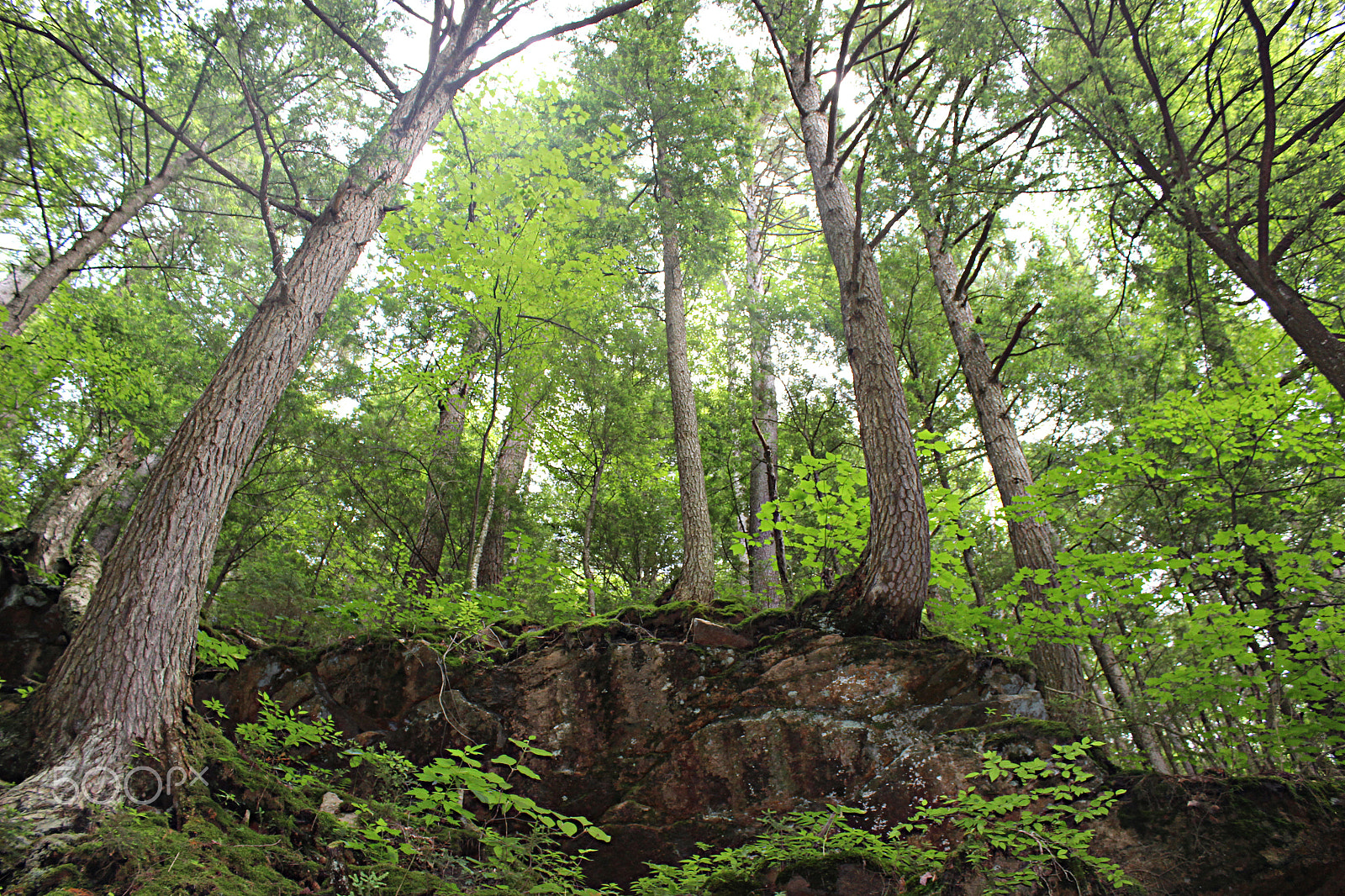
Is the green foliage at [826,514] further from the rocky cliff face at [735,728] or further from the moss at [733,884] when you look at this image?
the moss at [733,884]

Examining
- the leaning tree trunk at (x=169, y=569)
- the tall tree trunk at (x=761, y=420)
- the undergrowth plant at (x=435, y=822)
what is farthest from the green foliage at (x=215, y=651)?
the tall tree trunk at (x=761, y=420)

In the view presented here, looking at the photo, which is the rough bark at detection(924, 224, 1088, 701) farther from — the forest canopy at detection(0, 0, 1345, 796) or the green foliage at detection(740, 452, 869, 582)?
the green foliage at detection(740, 452, 869, 582)

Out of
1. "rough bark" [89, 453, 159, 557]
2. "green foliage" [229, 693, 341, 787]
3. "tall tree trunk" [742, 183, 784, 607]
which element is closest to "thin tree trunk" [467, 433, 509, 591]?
"green foliage" [229, 693, 341, 787]

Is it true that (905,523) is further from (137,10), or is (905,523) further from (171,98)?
(171,98)

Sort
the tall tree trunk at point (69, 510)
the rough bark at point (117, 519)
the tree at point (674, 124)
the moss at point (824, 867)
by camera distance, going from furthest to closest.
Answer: the tree at point (674, 124), the rough bark at point (117, 519), the tall tree trunk at point (69, 510), the moss at point (824, 867)

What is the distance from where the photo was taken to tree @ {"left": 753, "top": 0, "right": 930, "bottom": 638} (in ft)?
14.6

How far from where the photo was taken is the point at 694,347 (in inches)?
Result: 469

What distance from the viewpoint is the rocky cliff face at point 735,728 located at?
3.08 metres

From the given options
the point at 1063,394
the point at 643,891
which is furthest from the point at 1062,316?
the point at 643,891

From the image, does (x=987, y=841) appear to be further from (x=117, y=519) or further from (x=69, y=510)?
(x=117, y=519)

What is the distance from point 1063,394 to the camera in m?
9.38

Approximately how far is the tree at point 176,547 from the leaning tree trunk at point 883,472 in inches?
139

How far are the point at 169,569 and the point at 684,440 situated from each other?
5421 millimetres

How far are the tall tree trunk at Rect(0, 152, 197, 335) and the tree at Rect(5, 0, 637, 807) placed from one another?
3713 millimetres
